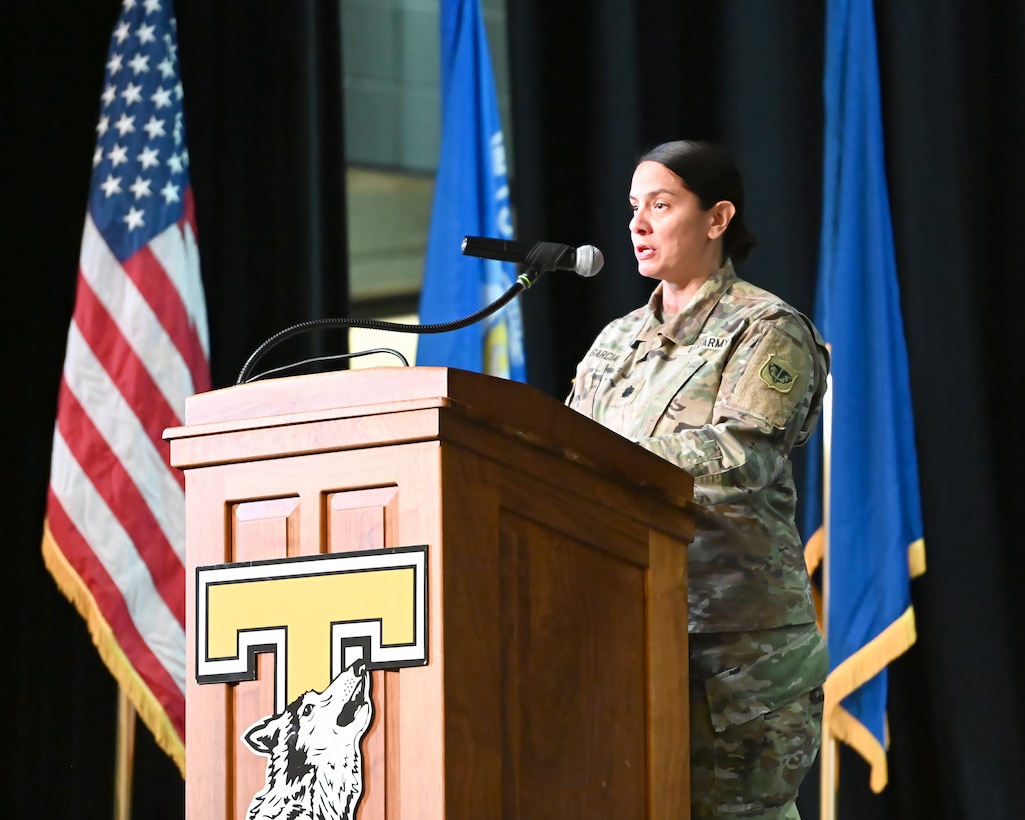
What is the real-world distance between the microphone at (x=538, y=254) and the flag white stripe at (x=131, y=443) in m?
2.32

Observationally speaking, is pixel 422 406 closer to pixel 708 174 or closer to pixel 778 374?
pixel 778 374

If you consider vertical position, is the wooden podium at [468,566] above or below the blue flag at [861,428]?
below

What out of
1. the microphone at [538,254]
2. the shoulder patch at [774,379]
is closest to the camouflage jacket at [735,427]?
the shoulder patch at [774,379]

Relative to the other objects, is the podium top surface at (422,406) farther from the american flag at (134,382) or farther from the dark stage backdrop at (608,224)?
the american flag at (134,382)

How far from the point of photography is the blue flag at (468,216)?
142 inches

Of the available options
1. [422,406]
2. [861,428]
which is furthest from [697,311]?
[861,428]

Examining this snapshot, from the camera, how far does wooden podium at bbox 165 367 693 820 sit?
1.29 meters

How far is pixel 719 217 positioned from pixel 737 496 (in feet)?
1.78

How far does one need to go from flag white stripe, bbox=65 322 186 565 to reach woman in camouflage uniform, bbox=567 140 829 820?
80.7 inches

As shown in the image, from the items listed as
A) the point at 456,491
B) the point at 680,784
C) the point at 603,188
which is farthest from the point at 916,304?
the point at 456,491

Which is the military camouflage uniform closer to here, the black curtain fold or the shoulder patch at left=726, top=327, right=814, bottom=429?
the shoulder patch at left=726, top=327, right=814, bottom=429

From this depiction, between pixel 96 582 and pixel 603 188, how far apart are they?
5.57ft

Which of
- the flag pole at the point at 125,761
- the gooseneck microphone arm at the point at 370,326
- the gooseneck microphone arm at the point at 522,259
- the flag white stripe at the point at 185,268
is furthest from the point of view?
the flag white stripe at the point at 185,268

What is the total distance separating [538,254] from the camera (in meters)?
1.73
